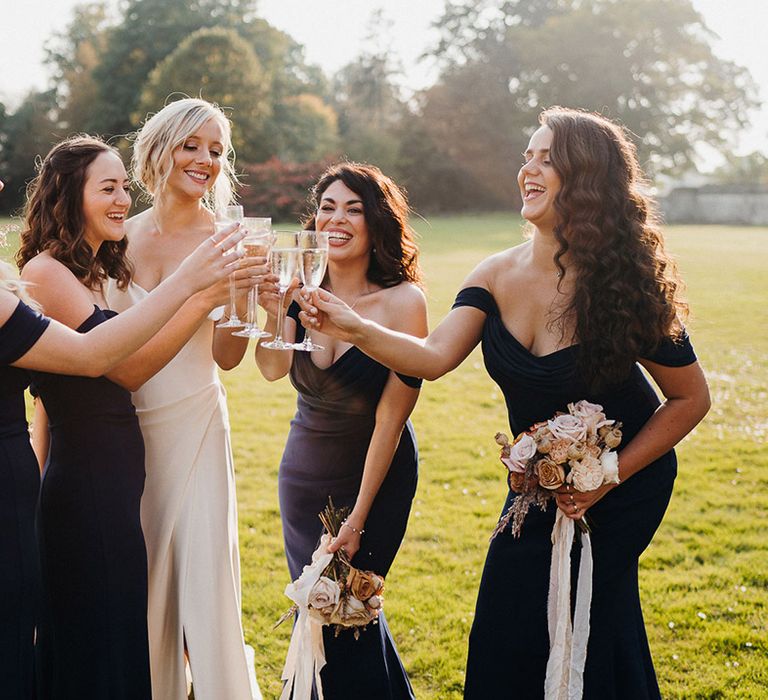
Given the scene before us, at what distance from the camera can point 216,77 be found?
48.8m

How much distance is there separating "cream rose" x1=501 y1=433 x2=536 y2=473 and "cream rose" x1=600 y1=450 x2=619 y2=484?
0.27 metres

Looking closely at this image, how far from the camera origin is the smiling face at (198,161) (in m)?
4.22

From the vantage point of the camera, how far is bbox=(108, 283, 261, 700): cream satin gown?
4.07 m

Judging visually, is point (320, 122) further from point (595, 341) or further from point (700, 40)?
point (595, 341)

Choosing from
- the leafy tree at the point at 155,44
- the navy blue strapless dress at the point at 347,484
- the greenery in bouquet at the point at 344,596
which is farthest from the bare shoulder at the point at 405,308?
the leafy tree at the point at 155,44

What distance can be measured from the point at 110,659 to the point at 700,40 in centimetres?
7376

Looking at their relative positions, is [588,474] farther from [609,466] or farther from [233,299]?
[233,299]

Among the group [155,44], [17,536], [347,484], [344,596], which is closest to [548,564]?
[344,596]

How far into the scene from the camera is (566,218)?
345 cm

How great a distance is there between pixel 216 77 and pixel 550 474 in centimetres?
4938

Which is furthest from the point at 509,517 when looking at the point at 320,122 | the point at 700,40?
the point at 700,40

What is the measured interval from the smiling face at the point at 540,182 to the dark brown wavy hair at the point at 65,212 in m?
1.81

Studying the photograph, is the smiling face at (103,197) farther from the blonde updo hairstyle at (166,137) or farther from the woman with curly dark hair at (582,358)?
the woman with curly dark hair at (582,358)

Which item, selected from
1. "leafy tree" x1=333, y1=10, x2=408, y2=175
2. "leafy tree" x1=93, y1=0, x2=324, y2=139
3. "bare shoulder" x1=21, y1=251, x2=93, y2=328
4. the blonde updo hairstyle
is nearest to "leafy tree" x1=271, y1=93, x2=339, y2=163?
"leafy tree" x1=93, y1=0, x2=324, y2=139
